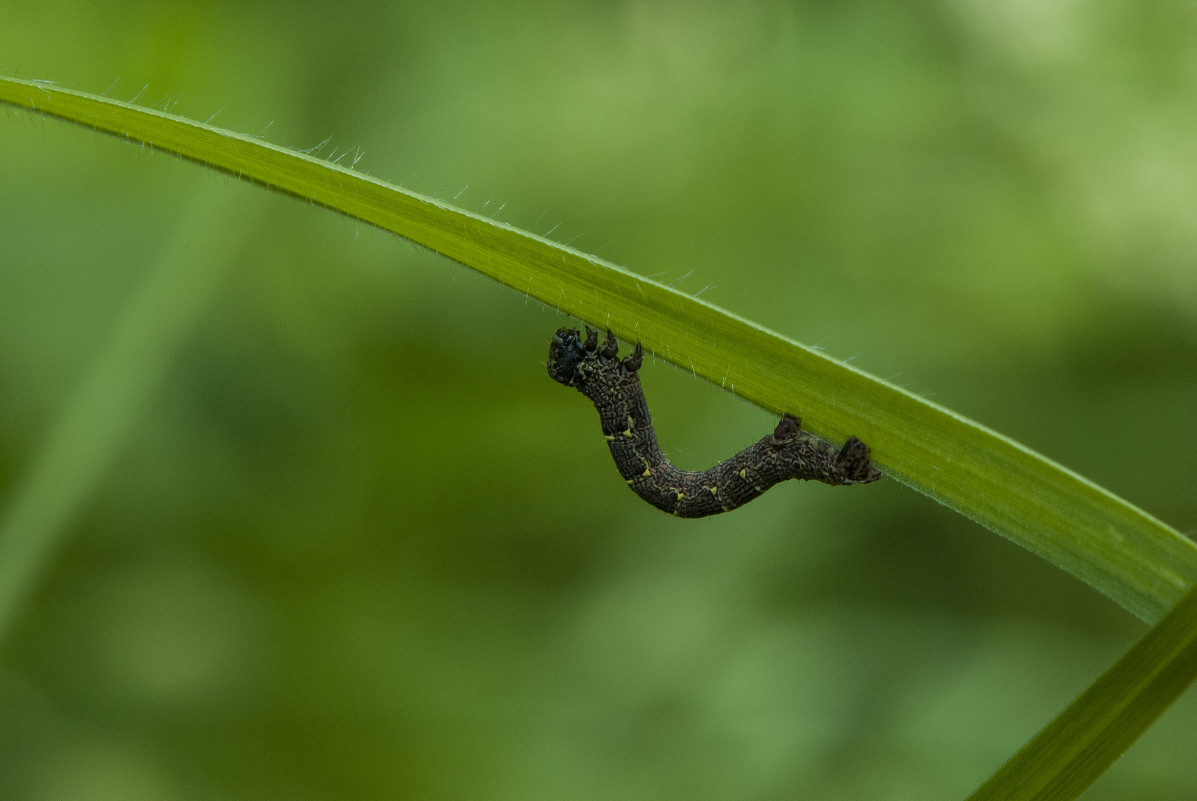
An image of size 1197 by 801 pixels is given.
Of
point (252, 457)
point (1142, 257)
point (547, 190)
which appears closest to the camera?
point (1142, 257)

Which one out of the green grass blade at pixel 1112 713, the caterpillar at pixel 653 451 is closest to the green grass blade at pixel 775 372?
the green grass blade at pixel 1112 713

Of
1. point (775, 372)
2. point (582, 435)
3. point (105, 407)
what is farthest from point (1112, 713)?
point (105, 407)

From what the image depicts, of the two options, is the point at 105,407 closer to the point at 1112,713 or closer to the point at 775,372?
the point at 775,372

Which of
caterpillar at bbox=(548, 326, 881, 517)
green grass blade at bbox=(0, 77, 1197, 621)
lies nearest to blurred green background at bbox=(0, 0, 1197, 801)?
caterpillar at bbox=(548, 326, 881, 517)

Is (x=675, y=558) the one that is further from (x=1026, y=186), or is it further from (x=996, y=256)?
(x=1026, y=186)

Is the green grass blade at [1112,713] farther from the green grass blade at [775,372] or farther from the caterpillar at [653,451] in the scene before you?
the caterpillar at [653,451]

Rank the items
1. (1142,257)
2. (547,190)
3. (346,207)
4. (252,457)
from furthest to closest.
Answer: (547,190) → (252,457) → (1142,257) → (346,207)

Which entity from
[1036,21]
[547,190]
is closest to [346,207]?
[547,190]
